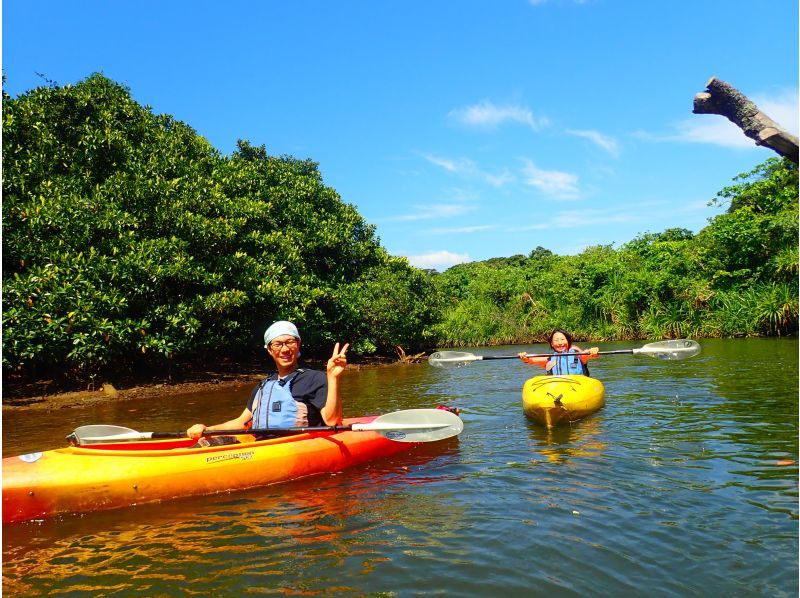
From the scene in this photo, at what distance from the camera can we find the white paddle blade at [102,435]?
489 cm

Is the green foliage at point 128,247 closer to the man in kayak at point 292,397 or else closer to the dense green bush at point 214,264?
the dense green bush at point 214,264

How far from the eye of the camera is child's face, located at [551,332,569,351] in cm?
783

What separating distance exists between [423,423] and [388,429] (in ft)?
1.11

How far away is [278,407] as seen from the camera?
5.06 m

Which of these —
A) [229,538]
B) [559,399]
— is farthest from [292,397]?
[559,399]

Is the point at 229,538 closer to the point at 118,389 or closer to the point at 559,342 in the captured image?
the point at 559,342

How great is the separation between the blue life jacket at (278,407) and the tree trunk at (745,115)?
390 cm

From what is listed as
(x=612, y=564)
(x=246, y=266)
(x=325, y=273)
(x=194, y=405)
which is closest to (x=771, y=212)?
(x=325, y=273)

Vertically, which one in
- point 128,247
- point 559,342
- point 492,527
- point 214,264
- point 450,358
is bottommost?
point 492,527

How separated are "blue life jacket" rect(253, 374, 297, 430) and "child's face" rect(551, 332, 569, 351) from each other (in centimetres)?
410

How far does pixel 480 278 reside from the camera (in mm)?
32156

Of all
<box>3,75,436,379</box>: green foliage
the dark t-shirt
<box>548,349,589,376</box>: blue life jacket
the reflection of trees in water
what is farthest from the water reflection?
<box>3,75,436,379</box>: green foliage

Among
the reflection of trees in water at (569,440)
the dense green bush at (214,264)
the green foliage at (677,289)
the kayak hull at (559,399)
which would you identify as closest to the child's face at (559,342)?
the kayak hull at (559,399)

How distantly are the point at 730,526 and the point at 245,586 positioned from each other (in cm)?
273
